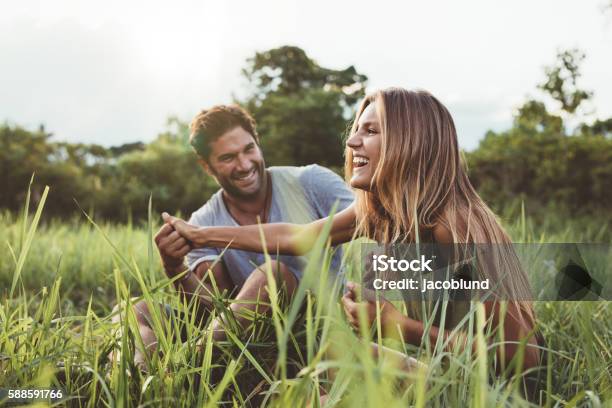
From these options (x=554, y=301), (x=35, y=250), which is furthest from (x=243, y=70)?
(x=554, y=301)

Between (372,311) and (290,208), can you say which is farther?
(290,208)

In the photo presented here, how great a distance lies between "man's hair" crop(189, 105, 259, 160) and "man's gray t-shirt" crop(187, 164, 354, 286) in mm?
301

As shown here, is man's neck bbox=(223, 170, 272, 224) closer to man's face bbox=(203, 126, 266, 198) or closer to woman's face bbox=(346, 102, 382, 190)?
man's face bbox=(203, 126, 266, 198)

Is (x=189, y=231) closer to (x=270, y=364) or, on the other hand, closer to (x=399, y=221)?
(x=270, y=364)

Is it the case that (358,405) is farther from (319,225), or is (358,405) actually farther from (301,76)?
(301,76)

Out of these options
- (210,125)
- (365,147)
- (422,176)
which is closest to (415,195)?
(422,176)

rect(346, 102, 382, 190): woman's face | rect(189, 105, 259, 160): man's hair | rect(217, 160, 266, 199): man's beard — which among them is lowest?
rect(217, 160, 266, 199): man's beard

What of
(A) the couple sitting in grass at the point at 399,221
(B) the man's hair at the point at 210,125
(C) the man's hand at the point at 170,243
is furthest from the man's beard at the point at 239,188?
(C) the man's hand at the point at 170,243

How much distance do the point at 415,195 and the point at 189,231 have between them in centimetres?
84

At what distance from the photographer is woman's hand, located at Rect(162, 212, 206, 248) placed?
2021 millimetres

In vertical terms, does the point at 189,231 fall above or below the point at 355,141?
below

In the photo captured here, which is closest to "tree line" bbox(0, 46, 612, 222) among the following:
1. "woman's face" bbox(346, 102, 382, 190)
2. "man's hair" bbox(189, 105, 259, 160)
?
"man's hair" bbox(189, 105, 259, 160)

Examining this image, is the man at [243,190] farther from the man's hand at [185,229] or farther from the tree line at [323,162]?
the tree line at [323,162]

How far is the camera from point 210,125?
286cm
